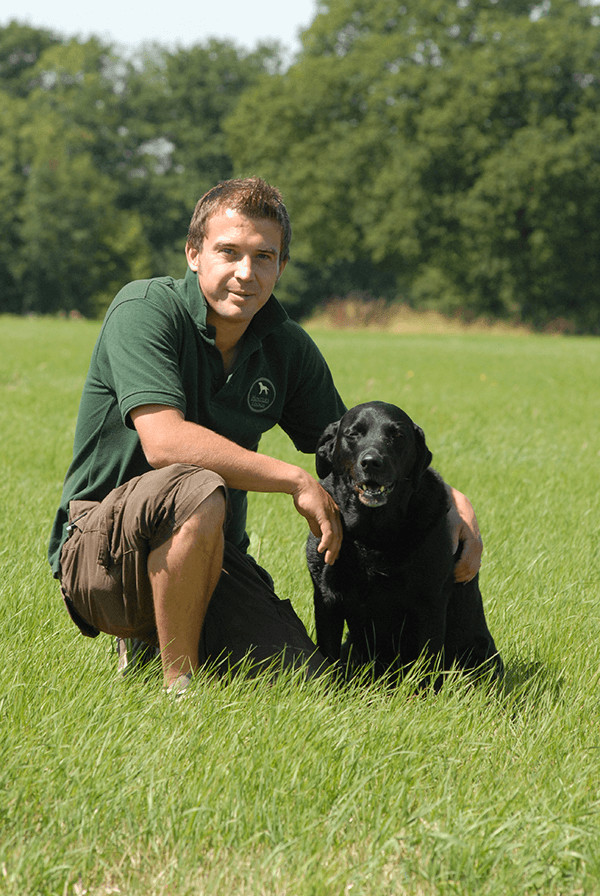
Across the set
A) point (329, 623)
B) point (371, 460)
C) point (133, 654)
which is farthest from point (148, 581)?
point (371, 460)

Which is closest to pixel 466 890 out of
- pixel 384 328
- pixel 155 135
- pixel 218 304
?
pixel 218 304

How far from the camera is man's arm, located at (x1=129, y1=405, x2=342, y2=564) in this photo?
8.69ft

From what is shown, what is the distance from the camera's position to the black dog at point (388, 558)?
2846 millimetres

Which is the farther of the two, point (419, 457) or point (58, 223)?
point (58, 223)

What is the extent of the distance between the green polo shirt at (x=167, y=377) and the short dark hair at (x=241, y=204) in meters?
0.18

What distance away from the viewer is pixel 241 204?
291 cm

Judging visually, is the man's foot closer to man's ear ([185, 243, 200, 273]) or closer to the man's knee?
the man's knee

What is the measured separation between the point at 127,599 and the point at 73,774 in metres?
0.76

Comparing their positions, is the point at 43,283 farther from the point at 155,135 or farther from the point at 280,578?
the point at 280,578

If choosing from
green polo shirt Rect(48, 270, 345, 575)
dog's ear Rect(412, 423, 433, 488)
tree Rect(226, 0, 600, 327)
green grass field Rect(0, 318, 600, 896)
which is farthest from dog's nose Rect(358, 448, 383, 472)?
tree Rect(226, 0, 600, 327)

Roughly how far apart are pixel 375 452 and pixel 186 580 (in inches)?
28.0

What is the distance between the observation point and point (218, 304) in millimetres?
2959

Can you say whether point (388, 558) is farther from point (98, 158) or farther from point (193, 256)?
point (98, 158)

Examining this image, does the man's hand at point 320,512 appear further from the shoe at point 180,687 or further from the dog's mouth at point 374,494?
the shoe at point 180,687
